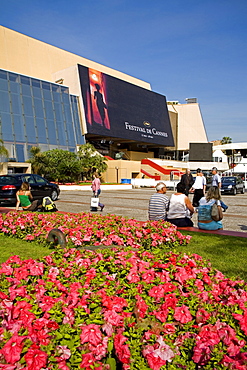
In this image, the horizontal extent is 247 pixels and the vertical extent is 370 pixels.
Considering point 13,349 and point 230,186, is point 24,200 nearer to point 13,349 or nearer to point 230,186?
point 13,349

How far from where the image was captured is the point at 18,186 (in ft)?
48.5

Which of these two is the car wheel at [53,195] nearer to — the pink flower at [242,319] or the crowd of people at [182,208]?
the crowd of people at [182,208]

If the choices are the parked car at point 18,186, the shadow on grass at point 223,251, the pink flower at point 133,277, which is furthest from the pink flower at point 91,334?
the parked car at point 18,186

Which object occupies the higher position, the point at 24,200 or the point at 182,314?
the point at 24,200

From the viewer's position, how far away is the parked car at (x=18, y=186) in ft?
47.4

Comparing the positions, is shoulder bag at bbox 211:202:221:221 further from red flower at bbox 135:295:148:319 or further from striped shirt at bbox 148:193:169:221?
red flower at bbox 135:295:148:319

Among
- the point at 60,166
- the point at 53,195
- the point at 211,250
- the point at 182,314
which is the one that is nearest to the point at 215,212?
the point at 211,250

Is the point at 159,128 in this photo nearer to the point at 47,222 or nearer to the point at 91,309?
the point at 47,222

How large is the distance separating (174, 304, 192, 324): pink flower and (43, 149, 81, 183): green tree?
3303 centimetres

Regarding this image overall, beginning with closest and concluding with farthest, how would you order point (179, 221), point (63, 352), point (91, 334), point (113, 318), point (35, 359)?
point (35, 359)
point (63, 352)
point (91, 334)
point (113, 318)
point (179, 221)

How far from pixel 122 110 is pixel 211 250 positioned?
1953 inches

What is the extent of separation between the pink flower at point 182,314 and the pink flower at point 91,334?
2.01ft

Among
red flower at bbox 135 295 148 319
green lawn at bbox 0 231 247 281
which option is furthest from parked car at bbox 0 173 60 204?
red flower at bbox 135 295 148 319

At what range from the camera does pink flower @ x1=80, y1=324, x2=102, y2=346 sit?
223cm
